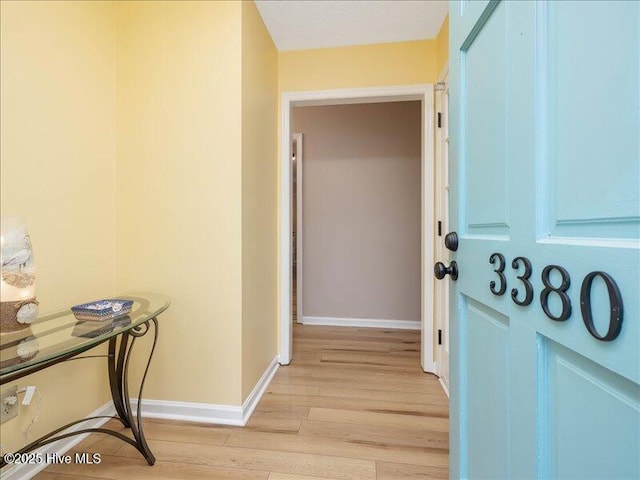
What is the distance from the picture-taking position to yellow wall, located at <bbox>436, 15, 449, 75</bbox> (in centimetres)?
195

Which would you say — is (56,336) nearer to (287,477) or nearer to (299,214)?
(287,477)

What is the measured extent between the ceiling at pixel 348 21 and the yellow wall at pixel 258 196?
118mm

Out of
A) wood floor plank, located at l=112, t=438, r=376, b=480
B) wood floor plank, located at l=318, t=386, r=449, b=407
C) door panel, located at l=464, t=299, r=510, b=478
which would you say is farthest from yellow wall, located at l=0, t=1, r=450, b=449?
door panel, located at l=464, t=299, r=510, b=478

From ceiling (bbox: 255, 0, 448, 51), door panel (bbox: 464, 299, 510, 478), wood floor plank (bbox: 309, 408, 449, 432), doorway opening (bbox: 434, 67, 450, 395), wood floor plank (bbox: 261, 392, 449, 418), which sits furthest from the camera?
doorway opening (bbox: 434, 67, 450, 395)

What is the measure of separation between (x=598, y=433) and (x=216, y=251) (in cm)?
156

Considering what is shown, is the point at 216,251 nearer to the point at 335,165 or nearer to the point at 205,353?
the point at 205,353

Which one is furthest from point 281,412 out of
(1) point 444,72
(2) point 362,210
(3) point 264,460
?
(1) point 444,72

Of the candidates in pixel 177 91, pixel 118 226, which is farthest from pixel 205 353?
pixel 177 91

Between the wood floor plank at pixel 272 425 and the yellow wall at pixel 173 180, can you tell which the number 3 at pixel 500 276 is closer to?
the yellow wall at pixel 173 180

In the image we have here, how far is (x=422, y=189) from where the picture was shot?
2.26 meters

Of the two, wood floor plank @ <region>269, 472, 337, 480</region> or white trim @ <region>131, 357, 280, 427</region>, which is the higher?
white trim @ <region>131, 357, 280, 427</region>

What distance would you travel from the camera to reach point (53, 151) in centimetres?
134

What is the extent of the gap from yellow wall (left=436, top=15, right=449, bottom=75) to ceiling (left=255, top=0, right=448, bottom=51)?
0.04m

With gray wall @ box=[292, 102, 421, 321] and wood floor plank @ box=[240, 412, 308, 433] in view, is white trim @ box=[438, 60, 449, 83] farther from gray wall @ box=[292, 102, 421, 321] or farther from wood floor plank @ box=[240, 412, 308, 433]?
wood floor plank @ box=[240, 412, 308, 433]
